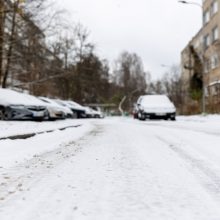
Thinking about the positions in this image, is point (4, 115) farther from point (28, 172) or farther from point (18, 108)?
point (28, 172)

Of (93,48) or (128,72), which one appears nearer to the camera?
(93,48)

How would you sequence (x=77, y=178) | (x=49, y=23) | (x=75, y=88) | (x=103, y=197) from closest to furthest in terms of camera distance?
(x=103, y=197)
(x=77, y=178)
(x=49, y=23)
(x=75, y=88)

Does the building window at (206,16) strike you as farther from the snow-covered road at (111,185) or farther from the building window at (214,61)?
the snow-covered road at (111,185)

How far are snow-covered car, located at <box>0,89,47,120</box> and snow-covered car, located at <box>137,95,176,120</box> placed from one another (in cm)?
866

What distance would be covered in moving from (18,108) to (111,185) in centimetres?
1621

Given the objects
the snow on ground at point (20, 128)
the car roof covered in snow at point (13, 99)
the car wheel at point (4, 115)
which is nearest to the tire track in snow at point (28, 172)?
the snow on ground at point (20, 128)

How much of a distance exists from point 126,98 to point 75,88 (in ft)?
113

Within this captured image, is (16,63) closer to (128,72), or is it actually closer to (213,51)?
(213,51)

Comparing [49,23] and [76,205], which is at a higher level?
[49,23]

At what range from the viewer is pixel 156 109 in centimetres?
2884

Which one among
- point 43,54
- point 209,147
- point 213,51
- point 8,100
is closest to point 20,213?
point 209,147

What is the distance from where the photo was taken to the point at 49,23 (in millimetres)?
26172

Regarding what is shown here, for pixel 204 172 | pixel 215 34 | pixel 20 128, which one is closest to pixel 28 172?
pixel 204 172

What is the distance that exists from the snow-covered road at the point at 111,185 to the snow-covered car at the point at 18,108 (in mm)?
12210
